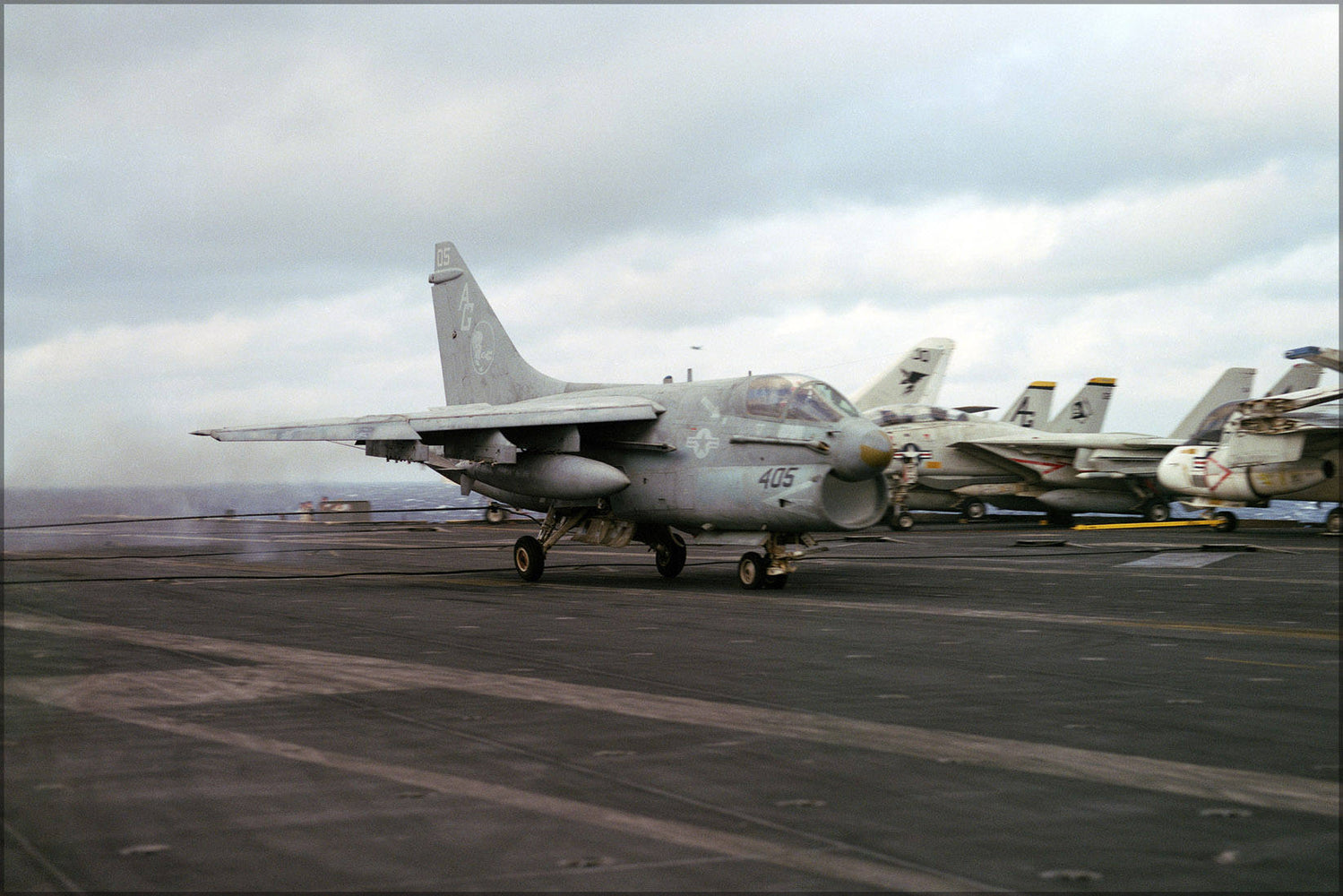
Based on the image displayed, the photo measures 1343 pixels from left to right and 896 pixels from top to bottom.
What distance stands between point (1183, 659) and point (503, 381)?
1712cm

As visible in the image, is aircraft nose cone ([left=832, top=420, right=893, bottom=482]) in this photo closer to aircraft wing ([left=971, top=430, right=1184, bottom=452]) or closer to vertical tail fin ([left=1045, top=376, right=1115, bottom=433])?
aircraft wing ([left=971, top=430, right=1184, bottom=452])

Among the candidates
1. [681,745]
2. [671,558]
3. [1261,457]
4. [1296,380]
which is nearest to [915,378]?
[1296,380]

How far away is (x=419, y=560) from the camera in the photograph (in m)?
26.9

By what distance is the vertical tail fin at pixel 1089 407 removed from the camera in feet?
151

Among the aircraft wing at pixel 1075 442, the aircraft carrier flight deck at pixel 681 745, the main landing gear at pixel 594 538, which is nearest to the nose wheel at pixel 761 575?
the main landing gear at pixel 594 538

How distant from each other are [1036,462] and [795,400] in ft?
74.4

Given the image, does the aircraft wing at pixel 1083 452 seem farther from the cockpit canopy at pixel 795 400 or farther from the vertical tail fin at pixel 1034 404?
the cockpit canopy at pixel 795 400

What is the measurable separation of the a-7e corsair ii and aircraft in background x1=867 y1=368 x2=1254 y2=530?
1845 centimetres

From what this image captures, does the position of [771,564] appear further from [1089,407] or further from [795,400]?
[1089,407]

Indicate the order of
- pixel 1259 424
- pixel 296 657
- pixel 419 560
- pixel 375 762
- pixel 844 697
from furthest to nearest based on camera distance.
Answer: pixel 419 560 → pixel 1259 424 → pixel 296 657 → pixel 844 697 → pixel 375 762

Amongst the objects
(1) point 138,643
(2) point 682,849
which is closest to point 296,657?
(1) point 138,643

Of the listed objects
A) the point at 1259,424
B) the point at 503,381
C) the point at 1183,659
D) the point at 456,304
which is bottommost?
the point at 1183,659

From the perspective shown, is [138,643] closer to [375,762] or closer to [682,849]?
[375,762]

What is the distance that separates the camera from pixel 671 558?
21.5 m
